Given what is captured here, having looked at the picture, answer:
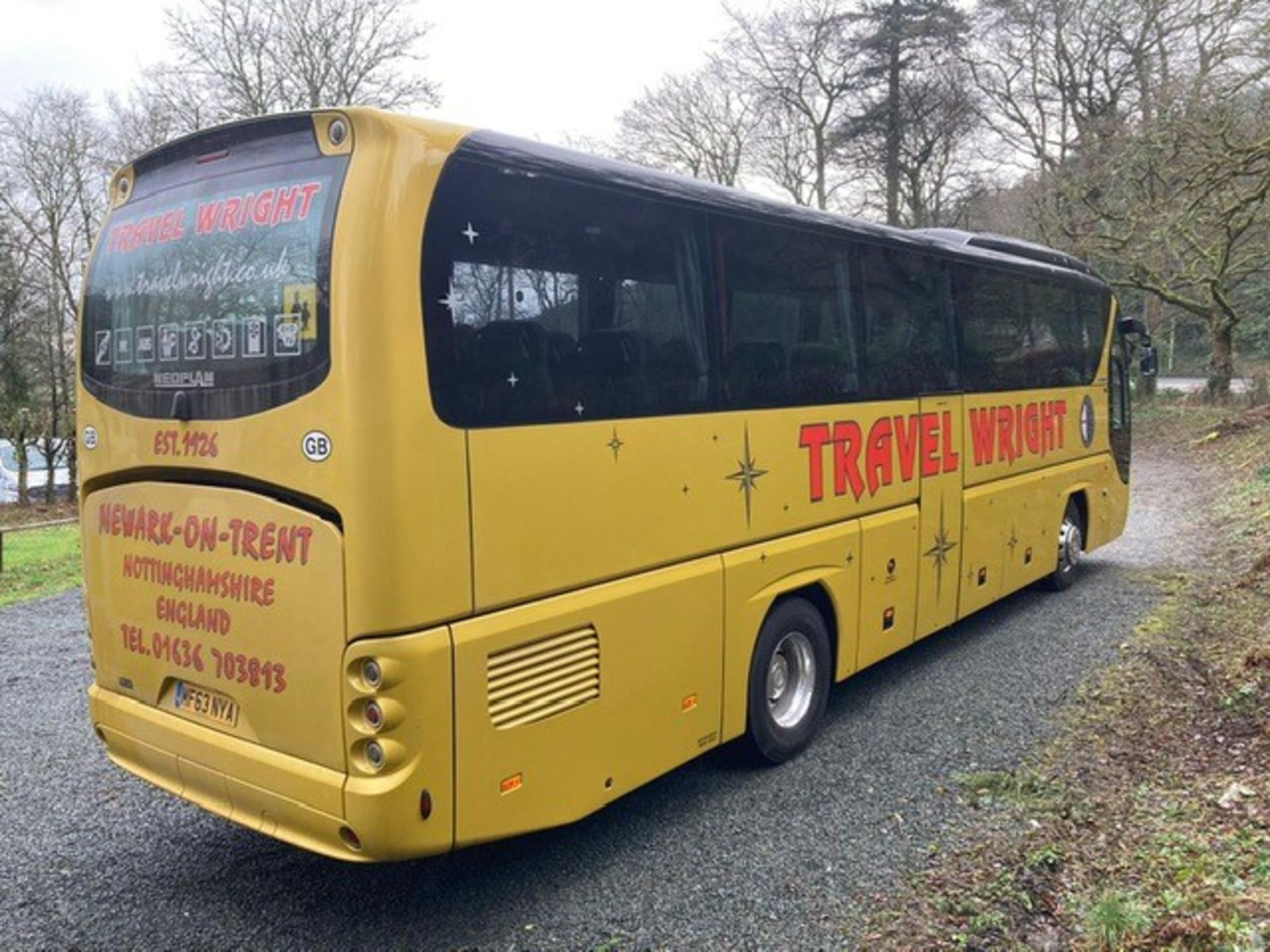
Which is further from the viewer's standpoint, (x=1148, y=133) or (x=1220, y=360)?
(x=1220, y=360)

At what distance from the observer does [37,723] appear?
5.84 meters

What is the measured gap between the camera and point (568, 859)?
4074mm

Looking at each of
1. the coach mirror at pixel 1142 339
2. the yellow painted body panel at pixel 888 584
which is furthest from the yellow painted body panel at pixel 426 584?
the coach mirror at pixel 1142 339

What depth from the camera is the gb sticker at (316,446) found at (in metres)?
3.09

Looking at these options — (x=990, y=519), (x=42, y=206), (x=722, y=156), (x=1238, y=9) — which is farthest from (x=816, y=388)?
(x=722, y=156)

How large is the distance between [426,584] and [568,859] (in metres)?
1.68

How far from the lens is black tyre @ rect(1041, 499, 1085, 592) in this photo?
8781mm

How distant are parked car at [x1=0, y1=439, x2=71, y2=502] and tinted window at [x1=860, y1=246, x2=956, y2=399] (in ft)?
71.2

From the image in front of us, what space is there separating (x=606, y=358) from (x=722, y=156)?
27.1 m

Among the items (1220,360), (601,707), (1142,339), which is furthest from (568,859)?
(1220,360)

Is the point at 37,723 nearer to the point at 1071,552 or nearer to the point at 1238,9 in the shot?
the point at 1071,552

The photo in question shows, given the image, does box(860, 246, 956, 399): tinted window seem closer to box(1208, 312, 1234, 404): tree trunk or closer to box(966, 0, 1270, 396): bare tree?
box(966, 0, 1270, 396): bare tree

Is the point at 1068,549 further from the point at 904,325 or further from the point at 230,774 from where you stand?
the point at 230,774

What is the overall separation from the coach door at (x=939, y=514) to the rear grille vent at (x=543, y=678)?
3272 mm
